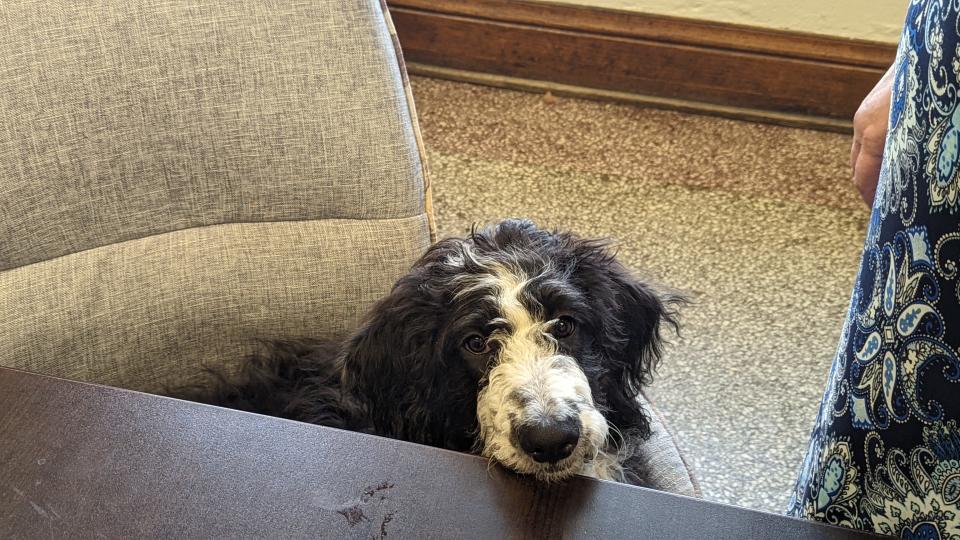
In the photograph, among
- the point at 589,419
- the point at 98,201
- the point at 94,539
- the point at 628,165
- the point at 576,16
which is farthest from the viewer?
the point at 576,16

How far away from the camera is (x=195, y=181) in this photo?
4.21 ft

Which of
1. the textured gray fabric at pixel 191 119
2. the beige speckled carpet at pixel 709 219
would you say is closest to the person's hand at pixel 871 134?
the textured gray fabric at pixel 191 119

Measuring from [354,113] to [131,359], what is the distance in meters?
0.45

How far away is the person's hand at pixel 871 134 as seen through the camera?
104cm

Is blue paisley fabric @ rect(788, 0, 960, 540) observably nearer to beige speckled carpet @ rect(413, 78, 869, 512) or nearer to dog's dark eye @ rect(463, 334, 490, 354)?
dog's dark eye @ rect(463, 334, 490, 354)

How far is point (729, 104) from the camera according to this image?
8.75 feet

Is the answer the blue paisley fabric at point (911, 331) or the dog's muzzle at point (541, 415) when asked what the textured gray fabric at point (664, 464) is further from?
the blue paisley fabric at point (911, 331)

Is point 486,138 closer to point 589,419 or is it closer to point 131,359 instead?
point 131,359

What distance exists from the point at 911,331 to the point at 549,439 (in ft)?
1.25

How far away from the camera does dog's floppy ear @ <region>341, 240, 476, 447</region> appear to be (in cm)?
117

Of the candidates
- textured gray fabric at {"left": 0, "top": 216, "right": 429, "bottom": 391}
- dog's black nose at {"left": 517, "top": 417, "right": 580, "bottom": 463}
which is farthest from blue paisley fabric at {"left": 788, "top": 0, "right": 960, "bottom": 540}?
textured gray fabric at {"left": 0, "top": 216, "right": 429, "bottom": 391}

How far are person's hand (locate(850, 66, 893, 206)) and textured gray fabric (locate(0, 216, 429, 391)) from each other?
1.97 feet

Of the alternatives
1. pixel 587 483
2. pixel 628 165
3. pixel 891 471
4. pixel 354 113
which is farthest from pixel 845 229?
pixel 587 483

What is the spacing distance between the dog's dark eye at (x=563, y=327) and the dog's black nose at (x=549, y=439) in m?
0.15
